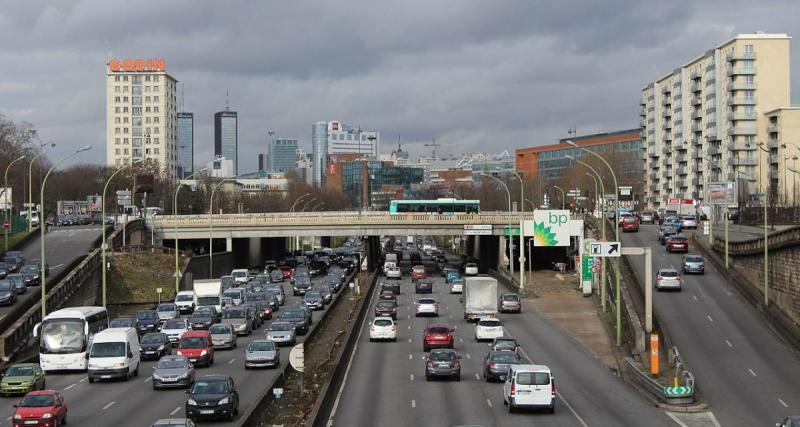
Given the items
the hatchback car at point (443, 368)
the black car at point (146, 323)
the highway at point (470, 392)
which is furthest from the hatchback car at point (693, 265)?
the hatchback car at point (443, 368)

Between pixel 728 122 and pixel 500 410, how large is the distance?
11539 cm

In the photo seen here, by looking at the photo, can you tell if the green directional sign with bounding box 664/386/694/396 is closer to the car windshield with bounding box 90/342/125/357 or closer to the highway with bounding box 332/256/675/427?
the highway with bounding box 332/256/675/427

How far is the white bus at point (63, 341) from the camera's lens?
41.2 meters

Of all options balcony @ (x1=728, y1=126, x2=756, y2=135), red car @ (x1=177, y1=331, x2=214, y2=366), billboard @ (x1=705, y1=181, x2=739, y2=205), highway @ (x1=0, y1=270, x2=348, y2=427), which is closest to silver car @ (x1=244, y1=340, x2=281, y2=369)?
highway @ (x1=0, y1=270, x2=348, y2=427)

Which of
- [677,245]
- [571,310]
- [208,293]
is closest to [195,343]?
[208,293]

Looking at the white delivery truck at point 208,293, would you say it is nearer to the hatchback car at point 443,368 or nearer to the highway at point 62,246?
the highway at point 62,246

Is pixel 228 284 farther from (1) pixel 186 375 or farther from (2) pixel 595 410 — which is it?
(2) pixel 595 410

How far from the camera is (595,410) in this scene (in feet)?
105

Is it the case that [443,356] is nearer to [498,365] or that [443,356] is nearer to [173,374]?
[498,365]

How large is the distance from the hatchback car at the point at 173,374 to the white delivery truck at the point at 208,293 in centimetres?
2886

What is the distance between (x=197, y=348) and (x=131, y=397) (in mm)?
8290

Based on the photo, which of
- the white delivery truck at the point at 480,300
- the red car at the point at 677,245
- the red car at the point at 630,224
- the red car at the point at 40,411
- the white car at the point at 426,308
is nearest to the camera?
the red car at the point at 40,411

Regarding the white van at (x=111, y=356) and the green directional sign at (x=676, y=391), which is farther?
the white van at (x=111, y=356)

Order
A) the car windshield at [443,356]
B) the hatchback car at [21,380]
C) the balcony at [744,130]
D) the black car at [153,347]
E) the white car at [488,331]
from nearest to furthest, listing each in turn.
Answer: the hatchback car at [21,380] → the car windshield at [443,356] → the black car at [153,347] → the white car at [488,331] → the balcony at [744,130]
